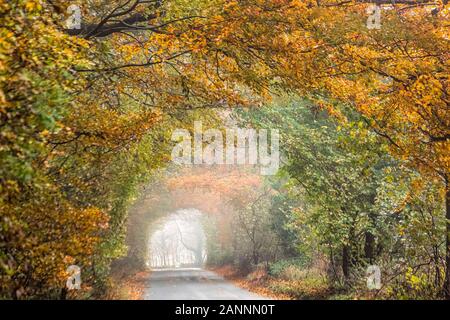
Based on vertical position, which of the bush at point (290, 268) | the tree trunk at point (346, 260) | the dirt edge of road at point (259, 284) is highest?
the tree trunk at point (346, 260)

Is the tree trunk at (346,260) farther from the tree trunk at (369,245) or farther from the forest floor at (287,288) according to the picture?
the forest floor at (287,288)

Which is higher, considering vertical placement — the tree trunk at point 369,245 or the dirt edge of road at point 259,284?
the tree trunk at point 369,245

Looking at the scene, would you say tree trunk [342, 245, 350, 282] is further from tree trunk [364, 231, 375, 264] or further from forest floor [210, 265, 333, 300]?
forest floor [210, 265, 333, 300]

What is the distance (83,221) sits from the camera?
8344 mm

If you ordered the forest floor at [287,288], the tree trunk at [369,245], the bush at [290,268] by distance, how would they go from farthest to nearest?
1. the bush at [290,268]
2. the forest floor at [287,288]
3. the tree trunk at [369,245]

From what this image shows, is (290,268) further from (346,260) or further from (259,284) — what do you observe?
(346,260)

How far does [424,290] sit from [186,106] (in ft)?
23.3

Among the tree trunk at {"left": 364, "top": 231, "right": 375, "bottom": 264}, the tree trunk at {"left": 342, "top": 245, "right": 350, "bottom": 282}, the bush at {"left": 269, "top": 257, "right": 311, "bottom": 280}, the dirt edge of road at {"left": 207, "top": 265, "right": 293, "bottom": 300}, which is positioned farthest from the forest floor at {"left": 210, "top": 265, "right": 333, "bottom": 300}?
the tree trunk at {"left": 364, "top": 231, "right": 375, "bottom": 264}

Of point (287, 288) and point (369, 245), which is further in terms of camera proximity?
point (287, 288)

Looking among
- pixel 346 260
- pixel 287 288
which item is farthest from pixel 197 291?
pixel 346 260

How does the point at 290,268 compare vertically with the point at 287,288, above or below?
above

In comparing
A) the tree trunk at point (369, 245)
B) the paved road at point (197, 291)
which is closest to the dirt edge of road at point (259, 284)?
the paved road at point (197, 291)
